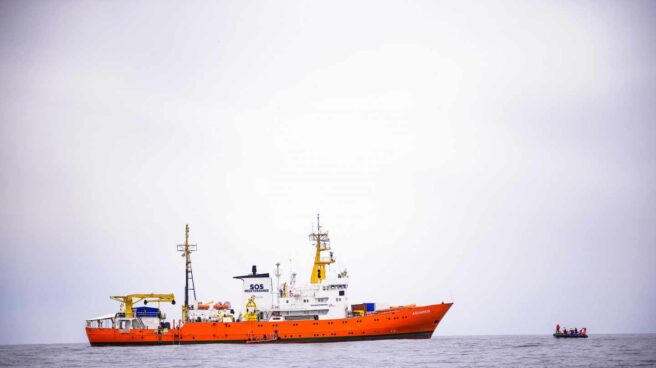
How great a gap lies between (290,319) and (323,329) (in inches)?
160

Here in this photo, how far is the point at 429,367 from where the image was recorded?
4281cm

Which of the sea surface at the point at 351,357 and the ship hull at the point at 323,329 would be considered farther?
the ship hull at the point at 323,329

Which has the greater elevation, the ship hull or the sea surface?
the ship hull

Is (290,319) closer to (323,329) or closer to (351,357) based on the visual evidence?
(323,329)

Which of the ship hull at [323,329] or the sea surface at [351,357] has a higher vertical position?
the ship hull at [323,329]

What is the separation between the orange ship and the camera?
62.4m

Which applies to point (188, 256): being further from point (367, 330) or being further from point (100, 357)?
point (367, 330)

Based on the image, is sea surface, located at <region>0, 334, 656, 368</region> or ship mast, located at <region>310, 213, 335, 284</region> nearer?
sea surface, located at <region>0, 334, 656, 368</region>

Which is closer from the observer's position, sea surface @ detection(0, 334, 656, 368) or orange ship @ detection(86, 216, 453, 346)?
sea surface @ detection(0, 334, 656, 368)

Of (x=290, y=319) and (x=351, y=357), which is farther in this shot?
(x=290, y=319)

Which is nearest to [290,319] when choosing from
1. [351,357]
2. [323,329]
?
[323,329]

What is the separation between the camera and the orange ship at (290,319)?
62438mm

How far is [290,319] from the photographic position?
65.0m

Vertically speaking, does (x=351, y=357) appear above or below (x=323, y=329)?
below
